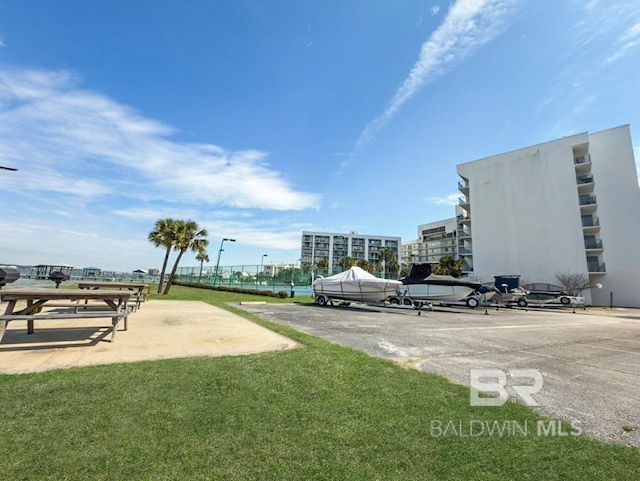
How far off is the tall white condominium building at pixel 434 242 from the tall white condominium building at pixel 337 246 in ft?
57.5

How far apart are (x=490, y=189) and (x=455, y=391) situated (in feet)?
157

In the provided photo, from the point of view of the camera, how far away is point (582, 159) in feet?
125

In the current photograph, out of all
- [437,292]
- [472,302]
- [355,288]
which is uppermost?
[355,288]

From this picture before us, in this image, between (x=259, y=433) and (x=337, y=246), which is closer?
(x=259, y=433)

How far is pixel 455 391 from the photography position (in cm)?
346

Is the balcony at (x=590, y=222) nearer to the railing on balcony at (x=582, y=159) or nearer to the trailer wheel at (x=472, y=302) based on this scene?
the railing on balcony at (x=582, y=159)

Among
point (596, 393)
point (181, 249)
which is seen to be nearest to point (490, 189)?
point (181, 249)

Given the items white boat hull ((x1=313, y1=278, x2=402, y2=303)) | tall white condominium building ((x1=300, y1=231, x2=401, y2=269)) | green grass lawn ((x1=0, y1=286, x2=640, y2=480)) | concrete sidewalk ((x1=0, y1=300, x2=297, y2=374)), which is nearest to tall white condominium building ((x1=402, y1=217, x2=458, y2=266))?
tall white condominium building ((x1=300, y1=231, x2=401, y2=269))

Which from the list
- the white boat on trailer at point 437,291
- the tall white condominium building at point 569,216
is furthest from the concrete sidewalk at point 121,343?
the tall white condominium building at point 569,216

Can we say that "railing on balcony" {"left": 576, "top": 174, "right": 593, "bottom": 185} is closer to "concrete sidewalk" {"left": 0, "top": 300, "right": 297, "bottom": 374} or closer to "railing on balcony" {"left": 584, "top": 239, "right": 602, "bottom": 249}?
"railing on balcony" {"left": 584, "top": 239, "right": 602, "bottom": 249}

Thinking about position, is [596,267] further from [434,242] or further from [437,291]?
[434,242]

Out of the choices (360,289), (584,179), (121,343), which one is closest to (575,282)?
(584,179)

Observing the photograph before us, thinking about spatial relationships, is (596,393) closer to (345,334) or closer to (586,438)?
(586,438)

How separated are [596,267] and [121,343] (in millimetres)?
47198
